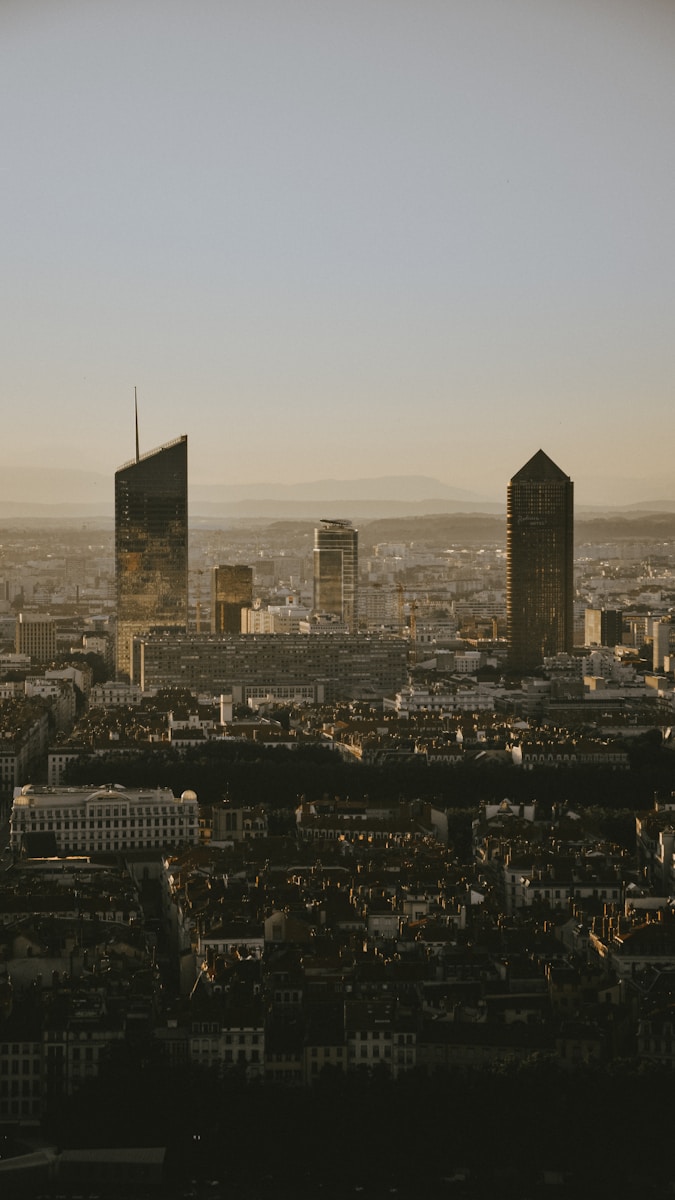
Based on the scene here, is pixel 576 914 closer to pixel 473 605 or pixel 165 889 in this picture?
pixel 165 889

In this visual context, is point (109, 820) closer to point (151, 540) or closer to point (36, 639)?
point (151, 540)

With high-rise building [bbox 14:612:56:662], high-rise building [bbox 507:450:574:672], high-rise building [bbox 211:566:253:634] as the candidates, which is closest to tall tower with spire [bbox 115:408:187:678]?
high-rise building [bbox 14:612:56:662]

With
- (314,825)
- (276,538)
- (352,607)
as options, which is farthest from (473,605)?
(314,825)

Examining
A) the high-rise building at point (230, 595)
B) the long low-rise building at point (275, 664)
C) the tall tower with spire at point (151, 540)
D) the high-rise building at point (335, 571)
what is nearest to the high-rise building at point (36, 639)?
the high-rise building at point (230, 595)

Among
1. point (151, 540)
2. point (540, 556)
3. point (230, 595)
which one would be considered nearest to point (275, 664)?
point (151, 540)

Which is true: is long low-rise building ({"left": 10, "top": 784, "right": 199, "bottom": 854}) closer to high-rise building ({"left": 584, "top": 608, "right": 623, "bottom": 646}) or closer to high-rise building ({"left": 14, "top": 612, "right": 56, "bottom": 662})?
high-rise building ({"left": 14, "top": 612, "right": 56, "bottom": 662})

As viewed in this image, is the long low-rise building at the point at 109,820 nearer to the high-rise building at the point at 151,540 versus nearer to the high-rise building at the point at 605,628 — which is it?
the high-rise building at the point at 151,540

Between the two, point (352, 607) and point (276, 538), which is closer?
point (352, 607)
